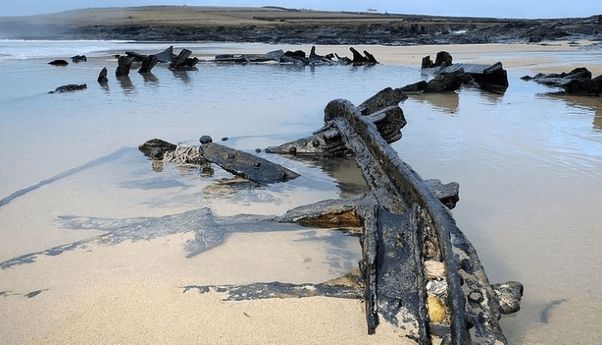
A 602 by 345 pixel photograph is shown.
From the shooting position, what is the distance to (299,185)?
221 inches

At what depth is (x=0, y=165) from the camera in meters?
6.19

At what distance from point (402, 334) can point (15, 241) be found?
3.15 metres

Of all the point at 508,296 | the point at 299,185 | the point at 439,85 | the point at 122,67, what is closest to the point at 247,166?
the point at 299,185

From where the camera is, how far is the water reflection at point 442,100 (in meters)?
10.6

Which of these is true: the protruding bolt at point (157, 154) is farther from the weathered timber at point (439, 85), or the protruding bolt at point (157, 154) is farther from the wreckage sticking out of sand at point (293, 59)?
the wreckage sticking out of sand at point (293, 59)

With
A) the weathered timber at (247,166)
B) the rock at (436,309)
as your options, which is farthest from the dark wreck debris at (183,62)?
the rock at (436,309)

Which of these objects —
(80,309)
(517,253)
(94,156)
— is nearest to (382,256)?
(517,253)

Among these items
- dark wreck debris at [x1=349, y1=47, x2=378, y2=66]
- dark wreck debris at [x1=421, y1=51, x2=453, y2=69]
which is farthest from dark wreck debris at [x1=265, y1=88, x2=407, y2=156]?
dark wreck debris at [x1=349, y1=47, x2=378, y2=66]

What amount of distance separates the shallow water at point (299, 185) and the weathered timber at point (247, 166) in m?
0.19

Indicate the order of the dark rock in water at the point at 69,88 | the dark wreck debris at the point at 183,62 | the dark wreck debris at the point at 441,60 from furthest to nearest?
the dark wreck debris at the point at 183,62 < the dark wreck debris at the point at 441,60 < the dark rock in water at the point at 69,88

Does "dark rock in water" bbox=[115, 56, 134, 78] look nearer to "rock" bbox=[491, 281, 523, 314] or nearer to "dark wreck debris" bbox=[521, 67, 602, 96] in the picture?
"dark wreck debris" bbox=[521, 67, 602, 96]

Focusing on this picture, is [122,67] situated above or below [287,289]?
above

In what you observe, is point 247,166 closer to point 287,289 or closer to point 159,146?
point 159,146

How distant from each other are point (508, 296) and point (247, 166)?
142 inches
